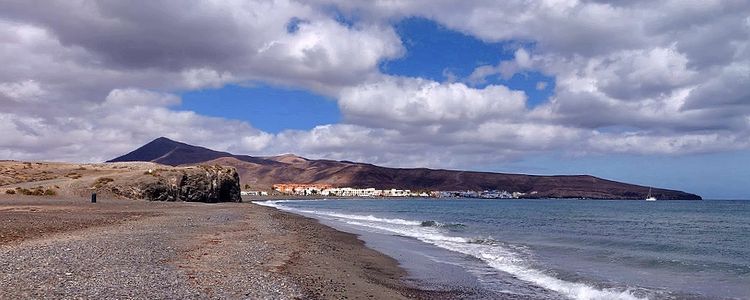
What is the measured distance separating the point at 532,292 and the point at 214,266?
8.98 m

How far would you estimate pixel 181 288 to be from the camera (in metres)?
11.7

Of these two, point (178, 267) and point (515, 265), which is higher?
point (178, 267)

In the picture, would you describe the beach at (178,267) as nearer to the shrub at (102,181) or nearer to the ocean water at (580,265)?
the ocean water at (580,265)

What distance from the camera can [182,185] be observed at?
77562 millimetres

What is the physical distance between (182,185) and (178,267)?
6646 cm

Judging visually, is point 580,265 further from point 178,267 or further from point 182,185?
point 182,185

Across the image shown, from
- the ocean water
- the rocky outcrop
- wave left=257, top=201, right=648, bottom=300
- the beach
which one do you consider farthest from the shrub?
wave left=257, top=201, right=648, bottom=300

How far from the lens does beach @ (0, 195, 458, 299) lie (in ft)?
37.4

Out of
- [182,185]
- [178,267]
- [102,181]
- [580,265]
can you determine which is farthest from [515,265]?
[182,185]

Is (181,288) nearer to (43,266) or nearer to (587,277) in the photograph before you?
(43,266)

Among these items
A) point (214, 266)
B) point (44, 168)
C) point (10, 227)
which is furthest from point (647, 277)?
point (44, 168)

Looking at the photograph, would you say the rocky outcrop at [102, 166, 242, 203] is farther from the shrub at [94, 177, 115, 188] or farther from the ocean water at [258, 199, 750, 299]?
the ocean water at [258, 199, 750, 299]

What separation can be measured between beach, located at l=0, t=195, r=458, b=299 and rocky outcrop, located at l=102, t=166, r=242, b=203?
42.6 metres

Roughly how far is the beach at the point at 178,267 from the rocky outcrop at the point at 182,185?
42.6m
